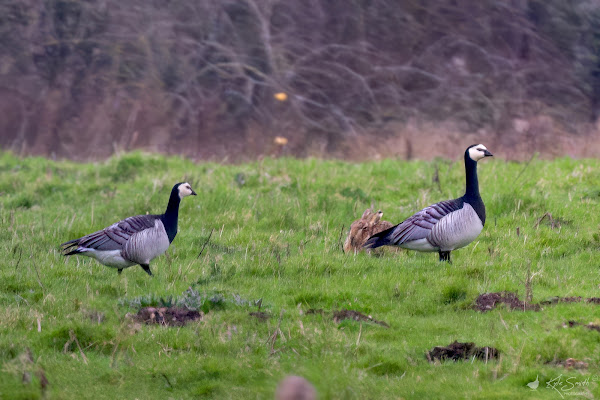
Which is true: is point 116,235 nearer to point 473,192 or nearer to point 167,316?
point 167,316

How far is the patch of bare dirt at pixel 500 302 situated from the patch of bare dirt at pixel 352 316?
1.34 meters

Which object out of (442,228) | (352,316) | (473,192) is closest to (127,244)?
(352,316)

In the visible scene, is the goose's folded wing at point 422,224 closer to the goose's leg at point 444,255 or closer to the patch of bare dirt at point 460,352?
the goose's leg at point 444,255

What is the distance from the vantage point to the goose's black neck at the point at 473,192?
1047cm

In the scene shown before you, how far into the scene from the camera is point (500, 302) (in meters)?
8.57

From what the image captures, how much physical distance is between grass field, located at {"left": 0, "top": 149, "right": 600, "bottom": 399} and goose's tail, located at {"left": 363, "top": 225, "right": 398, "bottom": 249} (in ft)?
0.72

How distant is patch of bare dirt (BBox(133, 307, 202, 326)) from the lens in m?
7.93

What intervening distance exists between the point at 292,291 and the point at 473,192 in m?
3.48

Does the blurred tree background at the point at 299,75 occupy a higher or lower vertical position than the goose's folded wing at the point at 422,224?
higher

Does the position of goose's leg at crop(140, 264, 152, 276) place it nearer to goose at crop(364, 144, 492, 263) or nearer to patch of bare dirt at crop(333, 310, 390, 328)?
patch of bare dirt at crop(333, 310, 390, 328)

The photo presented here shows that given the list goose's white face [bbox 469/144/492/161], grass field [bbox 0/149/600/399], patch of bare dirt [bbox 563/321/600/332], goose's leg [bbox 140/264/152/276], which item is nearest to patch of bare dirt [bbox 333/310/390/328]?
grass field [bbox 0/149/600/399]

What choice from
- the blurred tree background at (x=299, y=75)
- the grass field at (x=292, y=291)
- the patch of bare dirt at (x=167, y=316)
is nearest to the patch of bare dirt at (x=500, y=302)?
the grass field at (x=292, y=291)

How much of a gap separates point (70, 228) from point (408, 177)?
25.2 feet

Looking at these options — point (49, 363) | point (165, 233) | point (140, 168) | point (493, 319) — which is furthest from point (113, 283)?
point (140, 168)
